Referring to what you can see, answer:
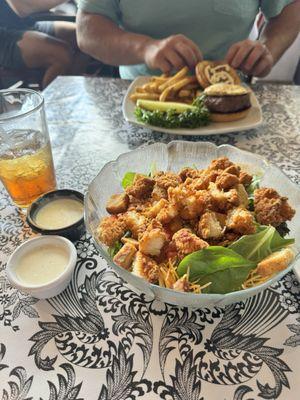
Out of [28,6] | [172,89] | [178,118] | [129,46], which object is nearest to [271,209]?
[178,118]

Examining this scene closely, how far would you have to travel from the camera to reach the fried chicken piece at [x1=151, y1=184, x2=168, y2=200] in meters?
0.79

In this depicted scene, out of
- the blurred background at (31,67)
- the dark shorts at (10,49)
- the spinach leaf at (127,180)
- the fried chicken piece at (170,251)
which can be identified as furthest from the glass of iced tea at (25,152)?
the dark shorts at (10,49)

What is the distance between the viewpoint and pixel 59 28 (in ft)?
9.77

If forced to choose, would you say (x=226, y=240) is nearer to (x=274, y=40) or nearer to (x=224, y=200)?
(x=224, y=200)

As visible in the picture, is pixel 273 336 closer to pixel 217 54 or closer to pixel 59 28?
pixel 217 54

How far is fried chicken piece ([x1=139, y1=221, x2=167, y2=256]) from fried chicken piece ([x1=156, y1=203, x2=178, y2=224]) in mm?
56

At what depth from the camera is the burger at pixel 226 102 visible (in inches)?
46.6

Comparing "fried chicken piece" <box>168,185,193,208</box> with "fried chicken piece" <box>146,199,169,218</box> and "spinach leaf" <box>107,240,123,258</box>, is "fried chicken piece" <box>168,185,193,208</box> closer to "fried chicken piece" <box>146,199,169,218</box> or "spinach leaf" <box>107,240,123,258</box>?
"fried chicken piece" <box>146,199,169,218</box>

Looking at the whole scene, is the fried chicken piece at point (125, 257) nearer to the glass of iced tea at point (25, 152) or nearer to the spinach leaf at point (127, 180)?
the spinach leaf at point (127, 180)

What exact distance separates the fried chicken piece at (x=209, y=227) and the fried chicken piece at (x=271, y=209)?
0.10m

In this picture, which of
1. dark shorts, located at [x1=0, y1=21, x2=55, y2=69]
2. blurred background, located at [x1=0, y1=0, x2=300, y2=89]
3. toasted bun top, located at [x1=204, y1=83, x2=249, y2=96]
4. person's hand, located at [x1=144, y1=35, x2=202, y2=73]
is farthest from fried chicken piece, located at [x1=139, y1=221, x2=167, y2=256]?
dark shorts, located at [x1=0, y1=21, x2=55, y2=69]

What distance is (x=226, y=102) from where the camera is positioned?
1185mm

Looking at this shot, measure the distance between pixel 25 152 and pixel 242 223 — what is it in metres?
0.55

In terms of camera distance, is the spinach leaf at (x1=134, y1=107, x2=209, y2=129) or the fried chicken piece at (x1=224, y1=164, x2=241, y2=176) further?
the spinach leaf at (x1=134, y1=107, x2=209, y2=129)
